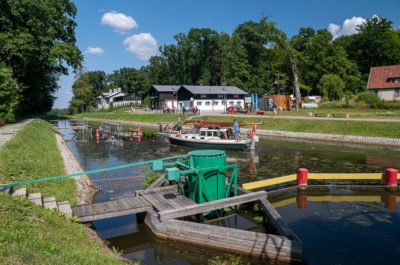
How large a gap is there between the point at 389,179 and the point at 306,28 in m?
93.2

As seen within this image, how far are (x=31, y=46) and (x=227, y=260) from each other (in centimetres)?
4397

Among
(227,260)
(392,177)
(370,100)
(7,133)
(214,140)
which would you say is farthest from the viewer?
(370,100)

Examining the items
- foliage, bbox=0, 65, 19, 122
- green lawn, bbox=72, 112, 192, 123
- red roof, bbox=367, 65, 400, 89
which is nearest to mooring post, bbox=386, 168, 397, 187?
foliage, bbox=0, 65, 19, 122

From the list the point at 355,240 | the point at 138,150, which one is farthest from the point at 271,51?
the point at 355,240

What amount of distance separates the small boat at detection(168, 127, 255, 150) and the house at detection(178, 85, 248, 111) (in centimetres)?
4235

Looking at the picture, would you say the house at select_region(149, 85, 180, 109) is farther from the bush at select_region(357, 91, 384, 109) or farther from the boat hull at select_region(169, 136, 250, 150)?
the boat hull at select_region(169, 136, 250, 150)

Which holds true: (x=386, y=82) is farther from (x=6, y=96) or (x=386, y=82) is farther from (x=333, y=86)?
(x=6, y=96)

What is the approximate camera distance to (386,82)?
63.7 meters

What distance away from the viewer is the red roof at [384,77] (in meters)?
62.4

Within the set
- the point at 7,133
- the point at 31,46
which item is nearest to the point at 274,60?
the point at 31,46

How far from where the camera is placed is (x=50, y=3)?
48.5 metres

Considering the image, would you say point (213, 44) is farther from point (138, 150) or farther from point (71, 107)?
point (138, 150)

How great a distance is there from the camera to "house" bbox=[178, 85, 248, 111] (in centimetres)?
7375

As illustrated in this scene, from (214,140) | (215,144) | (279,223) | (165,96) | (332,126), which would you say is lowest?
(279,223)
